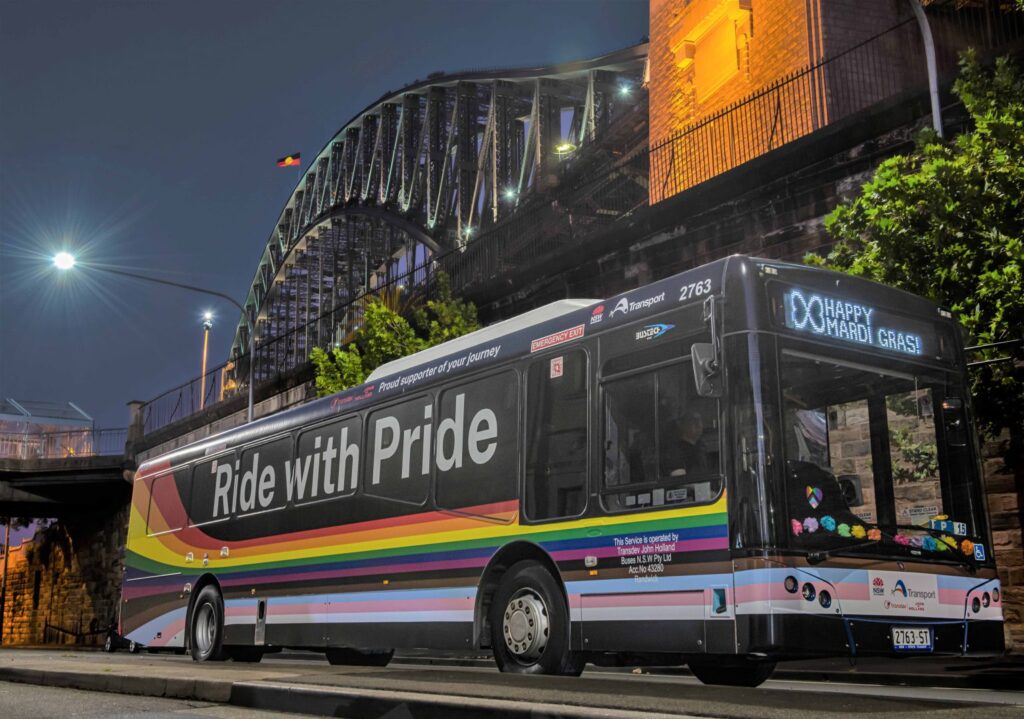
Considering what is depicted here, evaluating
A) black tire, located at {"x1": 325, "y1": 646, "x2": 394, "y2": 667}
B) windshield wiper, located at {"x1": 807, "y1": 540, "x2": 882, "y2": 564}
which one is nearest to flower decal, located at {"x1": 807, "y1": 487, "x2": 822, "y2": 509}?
windshield wiper, located at {"x1": 807, "y1": 540, "x2": 882, "y2": 564}

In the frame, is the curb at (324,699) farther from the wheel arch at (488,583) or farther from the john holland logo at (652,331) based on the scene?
the john holland logo at (652,331)

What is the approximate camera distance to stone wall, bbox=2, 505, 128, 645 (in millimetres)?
46094

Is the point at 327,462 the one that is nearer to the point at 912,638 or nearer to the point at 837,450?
the point at 837,450

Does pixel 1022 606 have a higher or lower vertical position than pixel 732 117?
lower

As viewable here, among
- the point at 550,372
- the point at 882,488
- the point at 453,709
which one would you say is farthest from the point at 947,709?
the point at 550,372

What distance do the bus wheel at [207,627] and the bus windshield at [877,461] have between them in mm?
9816

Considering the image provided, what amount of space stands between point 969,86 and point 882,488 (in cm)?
615

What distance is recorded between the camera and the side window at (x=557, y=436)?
961 cm

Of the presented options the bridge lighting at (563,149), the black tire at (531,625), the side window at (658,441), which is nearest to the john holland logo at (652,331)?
the side window at (658,441)

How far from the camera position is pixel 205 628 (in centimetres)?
1588

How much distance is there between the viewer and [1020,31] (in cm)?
2020

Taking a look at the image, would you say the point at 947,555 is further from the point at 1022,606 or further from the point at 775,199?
the point at 775,199

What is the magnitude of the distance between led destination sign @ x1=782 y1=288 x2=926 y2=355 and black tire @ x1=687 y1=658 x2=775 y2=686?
280cm

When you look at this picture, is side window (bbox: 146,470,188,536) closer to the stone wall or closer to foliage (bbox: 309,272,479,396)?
foliage (bbox: 309,272,479,396)
